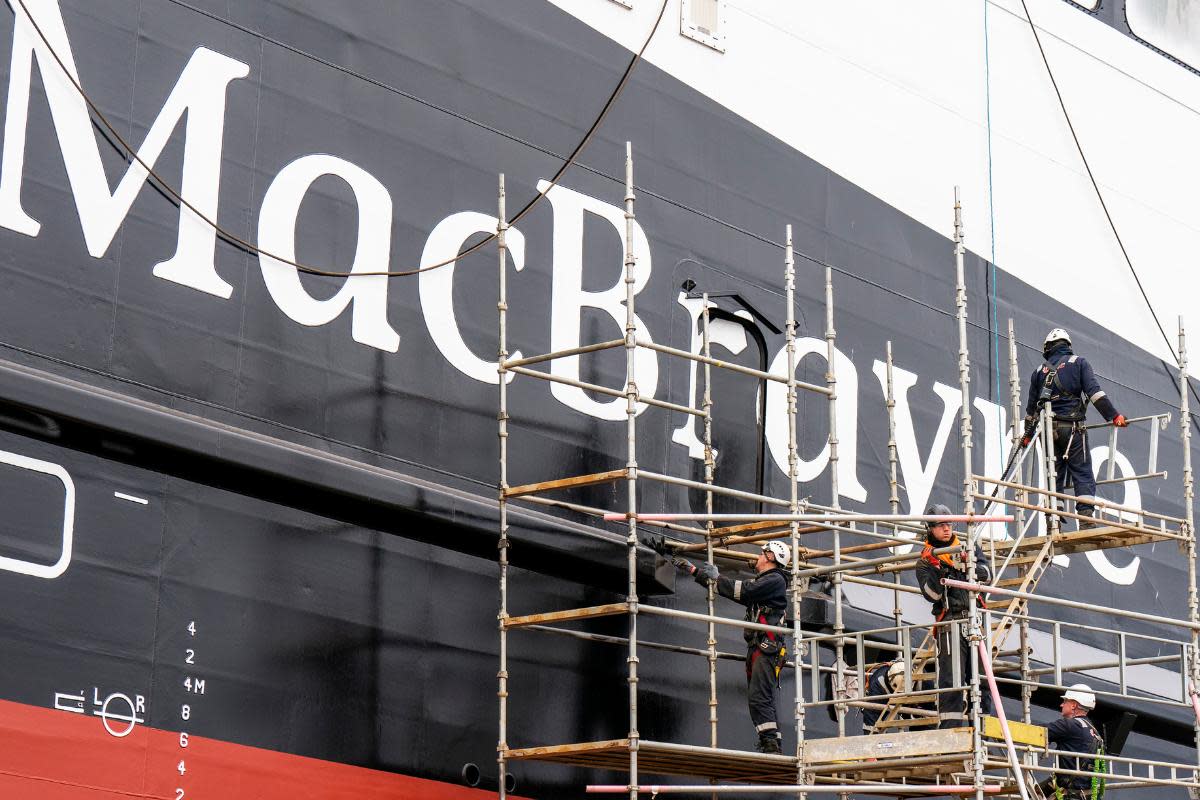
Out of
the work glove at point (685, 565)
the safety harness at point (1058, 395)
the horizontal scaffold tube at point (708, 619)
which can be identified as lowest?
the horizontal scaffold tube at point (708, 619)

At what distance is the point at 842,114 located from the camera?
31.7 feet

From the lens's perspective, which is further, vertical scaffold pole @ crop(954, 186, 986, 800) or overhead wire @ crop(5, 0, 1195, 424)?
vertical scaffold pole @ crop(954, 186, 986, 800)

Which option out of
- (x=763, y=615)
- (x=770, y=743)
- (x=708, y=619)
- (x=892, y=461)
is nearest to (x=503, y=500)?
(x=708, y=619)

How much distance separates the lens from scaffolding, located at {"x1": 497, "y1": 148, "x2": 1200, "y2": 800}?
6941 mm

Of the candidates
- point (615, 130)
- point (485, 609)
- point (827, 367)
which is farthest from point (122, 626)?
point (827, 367)

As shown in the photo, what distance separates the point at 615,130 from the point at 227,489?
2813 millimetres

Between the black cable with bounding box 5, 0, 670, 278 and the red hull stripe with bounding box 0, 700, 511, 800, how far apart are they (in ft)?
6.04

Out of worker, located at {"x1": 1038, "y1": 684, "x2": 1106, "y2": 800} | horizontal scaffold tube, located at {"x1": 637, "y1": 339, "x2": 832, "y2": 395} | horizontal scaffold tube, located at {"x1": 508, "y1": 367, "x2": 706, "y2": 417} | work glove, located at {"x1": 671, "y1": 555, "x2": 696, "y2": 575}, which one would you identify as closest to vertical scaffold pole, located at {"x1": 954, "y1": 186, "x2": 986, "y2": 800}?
horizontal scaffold tube, located at {"x1": 637, "y1": 339, "x2": 832, "y2": 395}

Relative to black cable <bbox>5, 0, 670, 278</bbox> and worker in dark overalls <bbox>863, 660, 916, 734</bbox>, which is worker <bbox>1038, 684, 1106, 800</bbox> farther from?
black cable <bbox>5, 0, 670, 278</bbox>

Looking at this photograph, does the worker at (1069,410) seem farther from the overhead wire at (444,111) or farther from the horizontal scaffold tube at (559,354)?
the horizontal scaffold tube at (559,354)

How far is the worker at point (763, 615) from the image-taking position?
739 centimetres

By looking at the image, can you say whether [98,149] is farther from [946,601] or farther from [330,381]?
[946,601]

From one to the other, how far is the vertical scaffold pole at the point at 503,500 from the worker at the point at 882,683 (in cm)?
192

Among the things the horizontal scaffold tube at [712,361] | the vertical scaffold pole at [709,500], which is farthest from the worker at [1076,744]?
the horizontal scaffold tube at [712,361]
